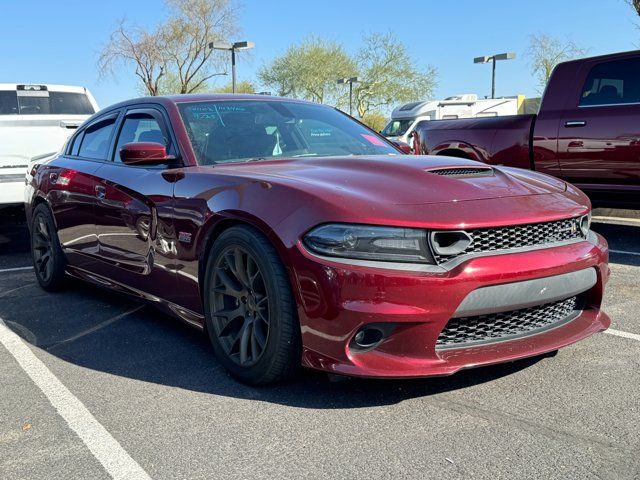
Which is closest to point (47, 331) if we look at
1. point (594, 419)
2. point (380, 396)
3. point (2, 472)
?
point (2, 472)

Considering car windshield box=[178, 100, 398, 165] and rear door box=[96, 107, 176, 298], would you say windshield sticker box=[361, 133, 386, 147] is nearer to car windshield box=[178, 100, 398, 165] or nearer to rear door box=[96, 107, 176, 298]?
car windshield box=[178, 100, 398, 165]

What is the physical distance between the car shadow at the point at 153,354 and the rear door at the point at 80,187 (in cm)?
43

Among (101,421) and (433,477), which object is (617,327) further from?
(101,421)

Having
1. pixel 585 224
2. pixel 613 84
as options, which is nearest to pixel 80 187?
pixel 585 224

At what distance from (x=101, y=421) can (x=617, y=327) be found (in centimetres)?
302

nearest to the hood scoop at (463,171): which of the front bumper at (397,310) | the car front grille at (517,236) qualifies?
the car front grille at (517,236)

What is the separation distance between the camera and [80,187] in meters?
4.91

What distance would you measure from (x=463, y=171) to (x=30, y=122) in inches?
256

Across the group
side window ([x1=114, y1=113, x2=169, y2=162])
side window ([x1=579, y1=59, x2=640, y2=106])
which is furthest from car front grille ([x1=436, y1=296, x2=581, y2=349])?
side window ([x1=579, y1=59, x2=640, y2=106])

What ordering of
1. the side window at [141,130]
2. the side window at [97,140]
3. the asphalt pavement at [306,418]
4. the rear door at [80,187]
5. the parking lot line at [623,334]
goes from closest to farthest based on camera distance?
the asphalt pavement at [306,418], the parking lot line at [623,334], the side window at [141,130], the rear door at [80,187], the side window at [97,140]

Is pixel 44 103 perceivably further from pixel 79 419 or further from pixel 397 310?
pixel 397 310

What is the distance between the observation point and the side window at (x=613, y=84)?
6.73 metres

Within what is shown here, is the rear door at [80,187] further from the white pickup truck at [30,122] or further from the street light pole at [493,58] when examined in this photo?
the street light pole at [493,58]

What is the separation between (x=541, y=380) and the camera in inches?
129
